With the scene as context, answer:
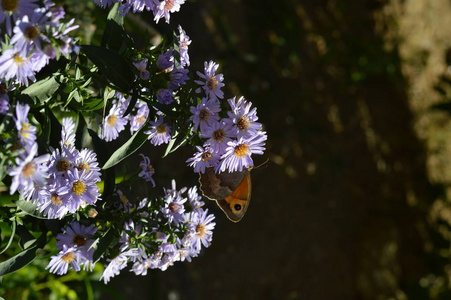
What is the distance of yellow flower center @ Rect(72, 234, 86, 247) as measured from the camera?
90cm

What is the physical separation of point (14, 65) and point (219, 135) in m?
0.34

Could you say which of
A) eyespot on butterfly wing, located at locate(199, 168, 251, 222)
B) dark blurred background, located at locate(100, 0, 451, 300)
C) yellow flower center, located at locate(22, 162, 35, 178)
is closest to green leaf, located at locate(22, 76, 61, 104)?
yellow flower center, located at locate(22, 162, 35, 178)

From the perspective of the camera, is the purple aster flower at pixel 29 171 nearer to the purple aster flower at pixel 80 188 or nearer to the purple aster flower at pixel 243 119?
the purple aster flower at pixel 80 188

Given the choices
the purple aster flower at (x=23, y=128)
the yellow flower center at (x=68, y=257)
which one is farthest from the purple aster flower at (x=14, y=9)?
the yellow flower center at (x=68, y=257)

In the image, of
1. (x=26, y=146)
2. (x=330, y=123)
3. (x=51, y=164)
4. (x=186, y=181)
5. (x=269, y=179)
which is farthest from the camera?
(x=330, y=123)

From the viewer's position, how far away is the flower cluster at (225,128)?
0.81 m

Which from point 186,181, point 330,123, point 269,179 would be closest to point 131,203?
point 186,181

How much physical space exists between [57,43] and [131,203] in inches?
17.2

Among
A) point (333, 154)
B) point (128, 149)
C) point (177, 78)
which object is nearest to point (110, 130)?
point (128, 149)

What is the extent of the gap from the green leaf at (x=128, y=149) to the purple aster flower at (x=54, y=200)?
10 cm

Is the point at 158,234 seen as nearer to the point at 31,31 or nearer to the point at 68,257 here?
the point at 68,257

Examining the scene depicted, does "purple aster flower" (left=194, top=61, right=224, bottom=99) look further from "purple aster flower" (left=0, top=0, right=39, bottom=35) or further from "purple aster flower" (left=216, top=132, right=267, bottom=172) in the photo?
"purple aster flower" (left=0, top=0, right=39, bottom=35)

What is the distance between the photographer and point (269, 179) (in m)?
2.29

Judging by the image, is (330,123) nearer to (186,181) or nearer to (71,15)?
(186,181)
